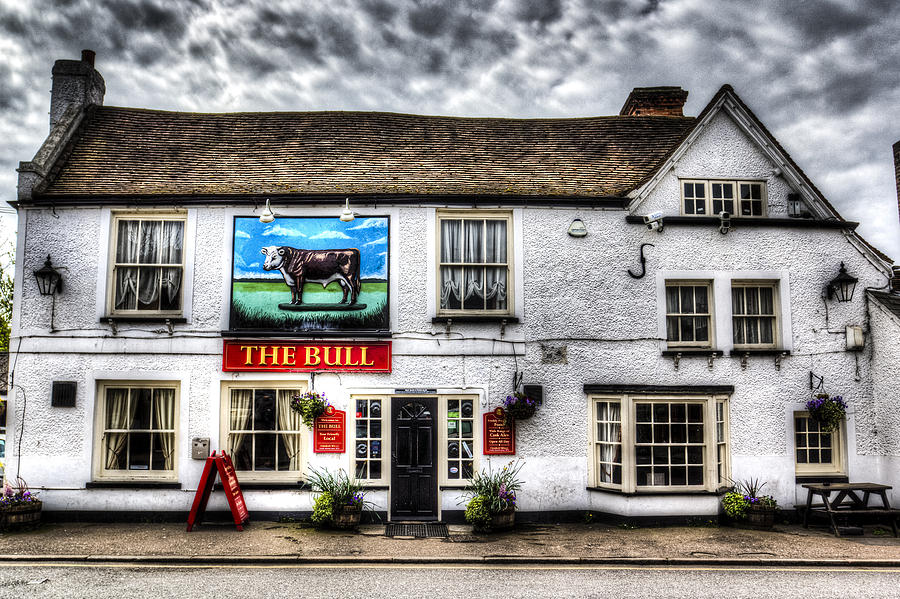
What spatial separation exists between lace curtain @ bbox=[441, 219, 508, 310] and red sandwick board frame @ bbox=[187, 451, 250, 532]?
4.96 m

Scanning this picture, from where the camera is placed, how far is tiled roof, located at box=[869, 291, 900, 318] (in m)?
12.2

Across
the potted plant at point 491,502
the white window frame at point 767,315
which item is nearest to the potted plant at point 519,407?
the potted plant at point 491,502

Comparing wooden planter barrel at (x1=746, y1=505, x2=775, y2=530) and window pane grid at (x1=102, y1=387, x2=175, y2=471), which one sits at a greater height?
window pane grid at (x1=102, y1=387, x2=175, y2=471)

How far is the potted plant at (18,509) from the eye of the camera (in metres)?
10.8

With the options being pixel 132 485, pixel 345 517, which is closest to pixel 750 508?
pixel 345 517

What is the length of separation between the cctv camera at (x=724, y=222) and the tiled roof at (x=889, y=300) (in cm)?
317

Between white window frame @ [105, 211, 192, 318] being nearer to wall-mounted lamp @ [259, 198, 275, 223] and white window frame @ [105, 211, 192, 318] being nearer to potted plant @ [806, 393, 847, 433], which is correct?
wall-mounted lamp @ [259, 198, 275, 223]

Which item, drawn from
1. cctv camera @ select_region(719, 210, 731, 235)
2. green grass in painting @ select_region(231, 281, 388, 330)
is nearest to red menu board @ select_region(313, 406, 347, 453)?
green grass in painting @ select_region(231, 281, 388, 330)

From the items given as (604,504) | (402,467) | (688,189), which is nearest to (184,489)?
(402,467)

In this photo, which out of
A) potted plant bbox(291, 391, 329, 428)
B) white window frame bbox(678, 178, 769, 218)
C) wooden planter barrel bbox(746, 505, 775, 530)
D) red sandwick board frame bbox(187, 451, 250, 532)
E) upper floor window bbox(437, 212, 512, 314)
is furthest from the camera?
white window frame bbox(678, 178, 769, 218)

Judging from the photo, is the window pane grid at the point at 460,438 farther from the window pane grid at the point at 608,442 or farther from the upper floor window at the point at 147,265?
the upper floor window at the point at 147,265

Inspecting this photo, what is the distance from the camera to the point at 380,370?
12.1 m

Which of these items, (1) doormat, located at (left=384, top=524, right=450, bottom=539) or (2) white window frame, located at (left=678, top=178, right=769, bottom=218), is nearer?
(1) doormat, located at (left=384, top=524, right=450, bottom=539)

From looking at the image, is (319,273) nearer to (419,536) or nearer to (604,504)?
(419,536)
